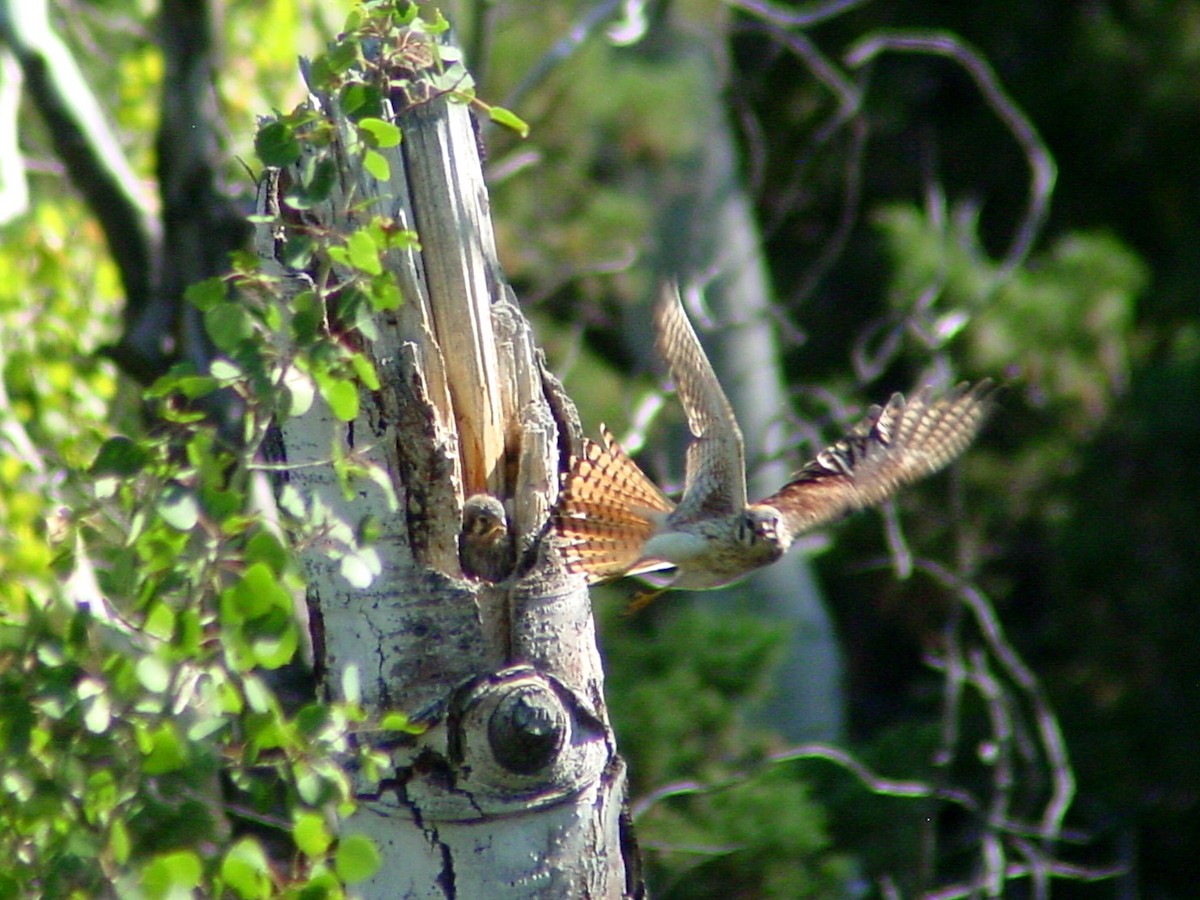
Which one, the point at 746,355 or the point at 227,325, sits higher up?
the point at 746,355

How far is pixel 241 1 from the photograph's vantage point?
13.7ft

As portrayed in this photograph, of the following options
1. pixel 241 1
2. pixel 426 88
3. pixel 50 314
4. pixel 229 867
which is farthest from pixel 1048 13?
pixel 229 867

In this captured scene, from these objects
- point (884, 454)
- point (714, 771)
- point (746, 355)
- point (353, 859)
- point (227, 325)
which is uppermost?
point (746, 355)

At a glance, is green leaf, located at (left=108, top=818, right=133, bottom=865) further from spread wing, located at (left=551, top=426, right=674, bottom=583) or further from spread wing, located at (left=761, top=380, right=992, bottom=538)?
spread wing, located at (left=761, top=380, right=992, bottom=538)

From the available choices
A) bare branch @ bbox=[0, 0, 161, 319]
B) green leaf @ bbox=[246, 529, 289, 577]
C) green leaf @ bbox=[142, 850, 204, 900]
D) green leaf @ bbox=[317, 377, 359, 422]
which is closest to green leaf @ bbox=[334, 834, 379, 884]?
green leaf @ bbox=[142, 850, 204, 900]

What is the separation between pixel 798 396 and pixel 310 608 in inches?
202

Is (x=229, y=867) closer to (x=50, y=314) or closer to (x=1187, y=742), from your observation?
(x=50, y=314)

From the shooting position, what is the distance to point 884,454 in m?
2.55

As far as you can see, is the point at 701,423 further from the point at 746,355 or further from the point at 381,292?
the point at 746,355

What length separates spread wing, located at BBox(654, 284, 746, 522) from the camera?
7.08 ft

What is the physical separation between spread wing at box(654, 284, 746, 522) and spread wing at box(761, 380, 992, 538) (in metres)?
0.16

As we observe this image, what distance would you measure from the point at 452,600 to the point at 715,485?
0.92 m

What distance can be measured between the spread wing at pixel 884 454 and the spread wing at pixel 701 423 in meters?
0.16

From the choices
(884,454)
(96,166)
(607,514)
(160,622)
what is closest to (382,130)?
(160,622)
